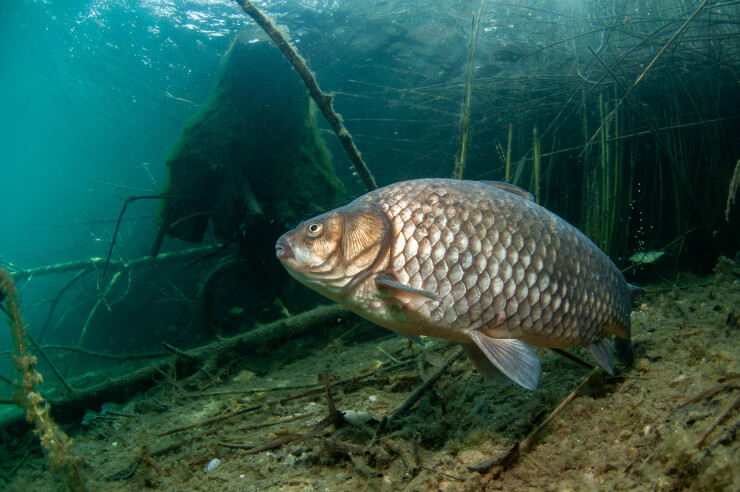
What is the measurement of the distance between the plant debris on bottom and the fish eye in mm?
1062

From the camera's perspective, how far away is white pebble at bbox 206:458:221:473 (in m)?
2.49

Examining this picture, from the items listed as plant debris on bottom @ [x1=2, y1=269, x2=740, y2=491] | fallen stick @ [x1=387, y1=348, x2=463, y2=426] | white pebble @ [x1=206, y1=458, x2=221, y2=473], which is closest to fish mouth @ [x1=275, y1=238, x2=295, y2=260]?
plant debris on bottom @ [x1=2, y1=269, x2=740, y2=491]

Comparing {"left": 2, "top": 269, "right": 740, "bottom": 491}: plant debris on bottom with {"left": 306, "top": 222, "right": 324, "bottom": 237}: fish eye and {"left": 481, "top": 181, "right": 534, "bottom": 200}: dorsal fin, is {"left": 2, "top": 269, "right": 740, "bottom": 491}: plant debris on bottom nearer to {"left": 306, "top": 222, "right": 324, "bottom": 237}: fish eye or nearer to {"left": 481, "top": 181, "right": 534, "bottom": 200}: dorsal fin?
{"left": 306, "top": 222, "right": 324, "bottom": 237}: fish eye

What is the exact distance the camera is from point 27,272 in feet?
36.2

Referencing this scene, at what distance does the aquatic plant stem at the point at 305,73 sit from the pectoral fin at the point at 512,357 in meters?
3.41

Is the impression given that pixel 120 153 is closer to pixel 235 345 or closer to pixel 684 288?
pixel 235 345

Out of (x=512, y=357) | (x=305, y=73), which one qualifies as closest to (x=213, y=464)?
(x=512, y=357)

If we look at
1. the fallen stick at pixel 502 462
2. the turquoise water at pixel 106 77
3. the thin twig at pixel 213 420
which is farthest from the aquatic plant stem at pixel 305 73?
the turquoise water at pixel 106 77

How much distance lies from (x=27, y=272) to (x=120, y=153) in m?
34.6

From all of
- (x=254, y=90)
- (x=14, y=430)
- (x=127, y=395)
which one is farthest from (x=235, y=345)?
(x=254, y=90)

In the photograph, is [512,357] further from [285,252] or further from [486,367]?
[285,252]

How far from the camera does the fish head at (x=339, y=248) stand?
1959 mm

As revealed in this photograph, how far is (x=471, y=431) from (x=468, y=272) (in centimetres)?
102

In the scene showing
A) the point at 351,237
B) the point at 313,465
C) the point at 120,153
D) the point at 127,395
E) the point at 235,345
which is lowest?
the point at 127,395
